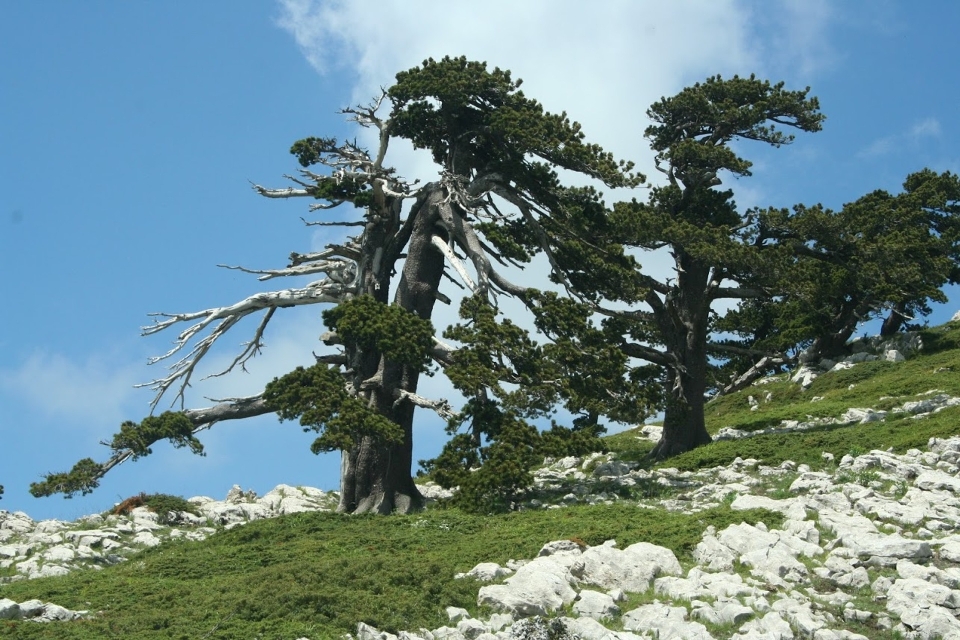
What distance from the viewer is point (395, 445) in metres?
26.1

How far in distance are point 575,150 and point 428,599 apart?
13.7 meters

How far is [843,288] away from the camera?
40.0 meters

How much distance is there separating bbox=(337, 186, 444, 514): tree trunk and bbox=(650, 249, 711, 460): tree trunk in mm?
6657

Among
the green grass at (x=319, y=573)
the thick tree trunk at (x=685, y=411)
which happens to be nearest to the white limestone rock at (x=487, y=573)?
→ the green grass at (x=319, y=573)

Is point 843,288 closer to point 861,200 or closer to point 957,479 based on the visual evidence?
point 861,200

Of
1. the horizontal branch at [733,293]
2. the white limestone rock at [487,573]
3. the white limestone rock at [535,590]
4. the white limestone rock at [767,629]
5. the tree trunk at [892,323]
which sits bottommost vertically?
the white limestone rock at [767,629]

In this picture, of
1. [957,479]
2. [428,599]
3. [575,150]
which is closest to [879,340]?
[575,150]

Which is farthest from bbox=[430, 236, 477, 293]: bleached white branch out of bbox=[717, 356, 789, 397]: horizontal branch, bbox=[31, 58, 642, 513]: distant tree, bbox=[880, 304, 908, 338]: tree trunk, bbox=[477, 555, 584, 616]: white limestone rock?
bbox=[880, 304, 908, 338]: tree trunk

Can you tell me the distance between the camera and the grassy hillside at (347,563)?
1488cm

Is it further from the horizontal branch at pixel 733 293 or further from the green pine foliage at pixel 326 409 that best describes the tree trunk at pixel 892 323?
the green pine foliage at pixel 326 409

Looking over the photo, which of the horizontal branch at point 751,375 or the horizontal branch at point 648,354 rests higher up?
the horizontal branch at point 751,375

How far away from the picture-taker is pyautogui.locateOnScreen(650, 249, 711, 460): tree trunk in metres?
30.2

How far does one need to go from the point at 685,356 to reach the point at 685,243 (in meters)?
3.03

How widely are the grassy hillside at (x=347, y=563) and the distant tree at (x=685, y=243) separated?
150 inches
